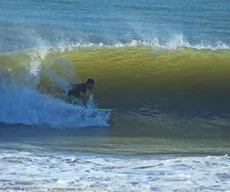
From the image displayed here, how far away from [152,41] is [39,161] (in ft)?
48.7

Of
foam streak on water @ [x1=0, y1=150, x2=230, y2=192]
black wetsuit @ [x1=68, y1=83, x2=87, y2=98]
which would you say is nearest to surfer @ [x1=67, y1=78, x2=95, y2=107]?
black wetsuit @ [x1=68, y1=83, x2=87, y2=98]

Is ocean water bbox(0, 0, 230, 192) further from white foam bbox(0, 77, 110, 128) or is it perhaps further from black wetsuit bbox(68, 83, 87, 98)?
black wetsuit bbox(68, 83, 87, 98)

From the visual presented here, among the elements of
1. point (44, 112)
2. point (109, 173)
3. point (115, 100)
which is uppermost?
point (115, 100)

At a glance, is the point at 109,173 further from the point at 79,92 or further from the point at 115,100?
the point at 115,100

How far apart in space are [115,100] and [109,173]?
7.51 m

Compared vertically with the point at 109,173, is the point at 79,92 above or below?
above

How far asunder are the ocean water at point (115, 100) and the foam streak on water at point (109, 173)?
0.02 m

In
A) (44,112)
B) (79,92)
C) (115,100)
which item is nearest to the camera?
(44,112)

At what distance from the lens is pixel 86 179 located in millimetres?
9383

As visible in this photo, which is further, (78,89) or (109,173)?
(78,89)

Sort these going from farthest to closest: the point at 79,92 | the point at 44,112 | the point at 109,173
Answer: the point at 79,92, the point at 44,112, the point at 109,173

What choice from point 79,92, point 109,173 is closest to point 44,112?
point 79,92

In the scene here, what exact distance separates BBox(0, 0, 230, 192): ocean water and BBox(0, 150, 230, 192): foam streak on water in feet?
0.05

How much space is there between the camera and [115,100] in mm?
17219
